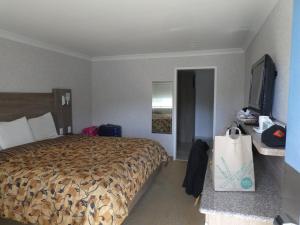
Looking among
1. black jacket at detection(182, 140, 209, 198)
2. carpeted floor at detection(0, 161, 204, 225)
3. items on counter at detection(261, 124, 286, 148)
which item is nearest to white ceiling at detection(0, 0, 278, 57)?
items on counter at detection(261, 124, 286, 148)

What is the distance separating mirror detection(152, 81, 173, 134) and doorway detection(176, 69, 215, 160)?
4.36 ft

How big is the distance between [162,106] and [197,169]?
250cm

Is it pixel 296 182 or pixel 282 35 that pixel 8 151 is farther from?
pixel 282 35

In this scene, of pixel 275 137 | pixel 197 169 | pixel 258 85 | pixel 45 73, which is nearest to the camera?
pixel 275 137

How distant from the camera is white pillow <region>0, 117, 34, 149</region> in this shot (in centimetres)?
279

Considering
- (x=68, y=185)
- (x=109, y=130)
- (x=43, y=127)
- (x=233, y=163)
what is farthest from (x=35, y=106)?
(x=233, y=163)

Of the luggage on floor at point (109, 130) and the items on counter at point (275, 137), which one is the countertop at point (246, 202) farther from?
the luggage on floor at point (109, 130)

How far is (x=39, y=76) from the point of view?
12.2 feet

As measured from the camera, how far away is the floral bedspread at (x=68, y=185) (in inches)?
72.3

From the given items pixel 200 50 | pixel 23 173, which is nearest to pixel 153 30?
pixel 200 50

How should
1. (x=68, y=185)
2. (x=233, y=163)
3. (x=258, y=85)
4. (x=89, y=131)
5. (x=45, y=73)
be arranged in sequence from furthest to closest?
(x=89, y=131), (x=45, y=73), (x=258, y=85), (x=68, y=185), (x=233, y=163)

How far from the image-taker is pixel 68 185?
6.32 feet

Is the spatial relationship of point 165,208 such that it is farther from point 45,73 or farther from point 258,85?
point 45,73

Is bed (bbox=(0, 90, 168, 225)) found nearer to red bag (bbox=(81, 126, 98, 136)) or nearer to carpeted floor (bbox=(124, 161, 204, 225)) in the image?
carpeted floor (bbox=(124, 161, 204, 225))
